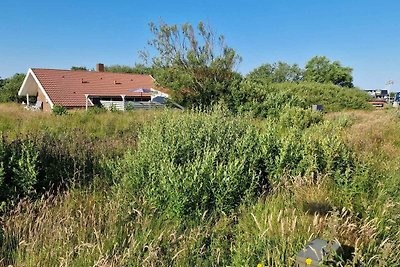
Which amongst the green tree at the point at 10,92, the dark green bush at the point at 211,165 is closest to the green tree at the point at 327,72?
the green tree at the point at 10,92

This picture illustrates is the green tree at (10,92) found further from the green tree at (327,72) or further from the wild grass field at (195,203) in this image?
the green tree at (327,72)

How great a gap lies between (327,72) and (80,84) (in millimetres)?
55114

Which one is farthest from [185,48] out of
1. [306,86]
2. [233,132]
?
[233,132]

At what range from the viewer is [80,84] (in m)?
26.4

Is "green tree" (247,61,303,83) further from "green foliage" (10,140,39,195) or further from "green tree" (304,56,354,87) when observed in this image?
"green foliage" (10,140,39,195)

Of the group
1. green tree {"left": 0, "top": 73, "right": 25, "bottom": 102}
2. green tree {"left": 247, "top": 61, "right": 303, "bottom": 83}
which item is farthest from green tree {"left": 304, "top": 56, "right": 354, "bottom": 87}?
green tree {"left": 0, "top": 73, "right": 25, "bottom": 102}

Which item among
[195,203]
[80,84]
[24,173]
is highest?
[80,84]

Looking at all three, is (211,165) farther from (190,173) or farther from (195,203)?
(195,203)

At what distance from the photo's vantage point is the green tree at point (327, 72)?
65.2 metres

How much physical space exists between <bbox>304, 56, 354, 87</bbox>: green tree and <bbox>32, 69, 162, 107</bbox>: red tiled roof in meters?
46.6

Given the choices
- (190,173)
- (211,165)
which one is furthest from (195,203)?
(211,165)

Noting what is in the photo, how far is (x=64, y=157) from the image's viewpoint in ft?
16.3

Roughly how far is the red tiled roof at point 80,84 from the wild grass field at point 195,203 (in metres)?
18.3

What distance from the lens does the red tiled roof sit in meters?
23.8
